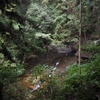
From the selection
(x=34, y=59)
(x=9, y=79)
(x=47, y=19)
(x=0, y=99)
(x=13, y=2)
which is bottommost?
(x=34, y=59)

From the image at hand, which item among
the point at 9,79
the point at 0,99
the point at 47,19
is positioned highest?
the point at 47,19

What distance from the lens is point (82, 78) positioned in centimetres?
491

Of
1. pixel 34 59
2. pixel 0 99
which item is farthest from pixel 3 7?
pixel 34 59

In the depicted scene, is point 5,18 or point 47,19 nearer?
point 5,18

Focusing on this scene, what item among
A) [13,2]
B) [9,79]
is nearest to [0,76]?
[9,79]

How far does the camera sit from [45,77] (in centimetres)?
522

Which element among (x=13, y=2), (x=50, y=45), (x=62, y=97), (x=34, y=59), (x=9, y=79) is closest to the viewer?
(x=62, y=97)

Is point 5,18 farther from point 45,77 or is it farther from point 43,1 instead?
point 43,1

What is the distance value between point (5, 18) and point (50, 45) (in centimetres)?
1461

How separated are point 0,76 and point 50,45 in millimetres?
14780

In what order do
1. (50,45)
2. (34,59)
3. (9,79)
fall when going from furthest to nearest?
(50,45) < (34,59) < (9,79)

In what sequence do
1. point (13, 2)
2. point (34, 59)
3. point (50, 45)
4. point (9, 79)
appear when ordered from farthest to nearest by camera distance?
point (50, 45), point (34, 59), point (9, 79), point (13, 2)

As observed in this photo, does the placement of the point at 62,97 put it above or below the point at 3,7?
below

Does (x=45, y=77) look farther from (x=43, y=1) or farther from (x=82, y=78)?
(x=43, y=1)
